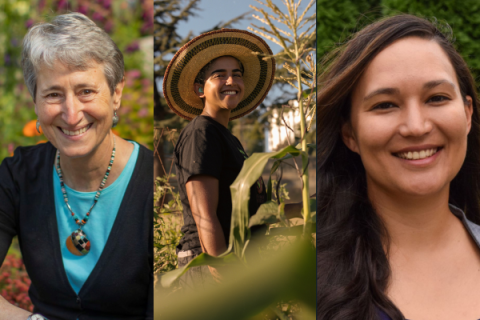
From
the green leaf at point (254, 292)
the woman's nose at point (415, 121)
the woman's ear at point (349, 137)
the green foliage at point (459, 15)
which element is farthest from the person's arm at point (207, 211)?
the green foliage at point (459, 15)

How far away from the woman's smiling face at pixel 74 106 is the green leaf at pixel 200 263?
690 millimetres

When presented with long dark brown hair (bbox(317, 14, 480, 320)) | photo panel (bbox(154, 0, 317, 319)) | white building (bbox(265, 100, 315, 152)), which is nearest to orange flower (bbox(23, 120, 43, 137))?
photo panel (bbox(154, 0, 317, 319))

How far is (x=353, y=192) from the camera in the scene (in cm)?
208

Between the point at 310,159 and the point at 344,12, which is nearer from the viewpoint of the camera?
the point at 310,159

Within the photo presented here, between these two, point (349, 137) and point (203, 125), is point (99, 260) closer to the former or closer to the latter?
point (203, 125)

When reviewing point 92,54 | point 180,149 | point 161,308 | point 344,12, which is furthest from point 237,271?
point 344,12

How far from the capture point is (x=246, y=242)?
1.76 meters

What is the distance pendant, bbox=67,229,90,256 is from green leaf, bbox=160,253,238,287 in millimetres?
438

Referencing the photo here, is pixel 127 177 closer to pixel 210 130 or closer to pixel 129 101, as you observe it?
pixel 129 101

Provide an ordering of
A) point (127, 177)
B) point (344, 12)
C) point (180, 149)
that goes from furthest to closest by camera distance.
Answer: point (344, 12), point (127, 177), point (180, 149)

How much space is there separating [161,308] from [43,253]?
2.18 ft

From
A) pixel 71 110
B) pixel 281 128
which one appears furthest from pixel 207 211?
pixel 71 110

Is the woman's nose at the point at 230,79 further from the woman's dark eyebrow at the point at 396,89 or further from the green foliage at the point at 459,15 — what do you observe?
the green foliage at the point at 459,15

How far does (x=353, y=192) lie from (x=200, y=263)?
35.0 inches
